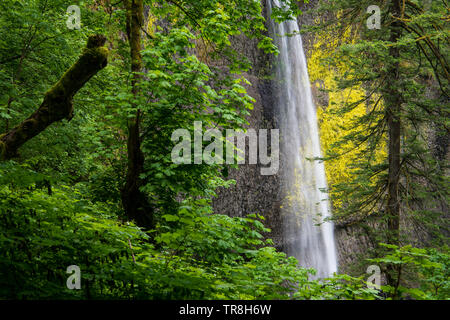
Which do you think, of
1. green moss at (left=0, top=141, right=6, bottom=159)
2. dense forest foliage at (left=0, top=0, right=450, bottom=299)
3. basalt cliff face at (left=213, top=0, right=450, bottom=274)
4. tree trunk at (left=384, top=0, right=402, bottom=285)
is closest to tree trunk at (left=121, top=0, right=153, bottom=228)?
dense forest foliage at (left=0, top=0, right=450, bottom=299)

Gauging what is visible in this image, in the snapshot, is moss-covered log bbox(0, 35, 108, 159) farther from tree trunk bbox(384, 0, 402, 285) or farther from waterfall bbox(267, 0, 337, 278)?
waterfall bbox(267, 0, 337, 278)

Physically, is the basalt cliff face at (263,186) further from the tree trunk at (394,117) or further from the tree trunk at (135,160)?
the tree trunk at (135,160)

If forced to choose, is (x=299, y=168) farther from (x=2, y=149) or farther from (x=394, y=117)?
(x=2, y=149)

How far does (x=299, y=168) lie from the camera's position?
18.9 meters

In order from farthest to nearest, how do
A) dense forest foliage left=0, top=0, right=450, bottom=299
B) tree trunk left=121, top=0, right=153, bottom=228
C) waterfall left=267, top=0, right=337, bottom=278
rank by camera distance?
waterfall left=267, top=0, right=337, bottom=278
tree trunk left=121, top=0, right=153, bottom=228
dense forest foliage left=0, top=0, right=450, bottom=299

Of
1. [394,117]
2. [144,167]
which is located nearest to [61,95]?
[144,167]

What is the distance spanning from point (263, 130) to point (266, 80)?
2926 mm

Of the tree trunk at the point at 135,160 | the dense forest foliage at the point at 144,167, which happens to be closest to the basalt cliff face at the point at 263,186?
the dense forest foliage at the point at 144,167

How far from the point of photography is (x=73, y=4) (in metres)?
6.68

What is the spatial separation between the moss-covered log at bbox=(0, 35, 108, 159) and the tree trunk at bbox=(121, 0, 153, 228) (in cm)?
164

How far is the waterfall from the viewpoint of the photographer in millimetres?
17688

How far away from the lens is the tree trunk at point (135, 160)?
216 inches
